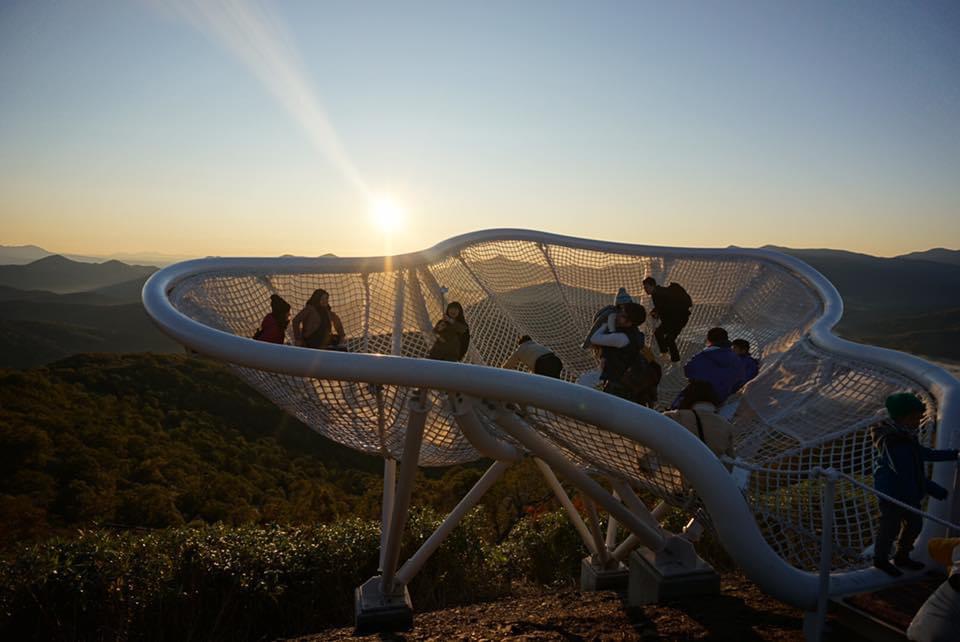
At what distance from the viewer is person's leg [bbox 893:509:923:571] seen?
332cm

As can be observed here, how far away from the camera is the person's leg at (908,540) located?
332 centimetres

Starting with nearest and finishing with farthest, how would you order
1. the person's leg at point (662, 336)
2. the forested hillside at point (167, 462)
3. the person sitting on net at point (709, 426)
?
the person sitting on net at point (709, 426) < the person's leg at point (662, 336) < the forested hillside at point (167, 462)

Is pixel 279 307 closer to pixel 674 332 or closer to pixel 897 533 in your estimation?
pixel 674 332

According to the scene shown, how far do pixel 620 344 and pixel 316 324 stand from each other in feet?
8.18

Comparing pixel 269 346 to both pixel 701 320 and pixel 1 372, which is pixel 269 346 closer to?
pixel 701 320

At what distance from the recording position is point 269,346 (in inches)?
130

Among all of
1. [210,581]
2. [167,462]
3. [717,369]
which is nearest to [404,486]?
[717,369]

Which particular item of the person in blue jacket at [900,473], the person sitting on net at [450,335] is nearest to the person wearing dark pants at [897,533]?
the person in blue jacket at [900,473]

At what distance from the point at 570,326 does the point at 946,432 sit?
4.34 m

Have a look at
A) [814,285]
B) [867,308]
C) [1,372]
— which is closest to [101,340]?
[1,372]

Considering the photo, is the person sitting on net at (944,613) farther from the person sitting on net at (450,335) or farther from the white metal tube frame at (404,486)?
the person sitting on net at (450,335)

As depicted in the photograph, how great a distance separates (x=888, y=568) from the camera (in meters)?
3.30

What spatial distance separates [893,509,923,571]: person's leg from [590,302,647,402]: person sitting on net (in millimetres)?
1942

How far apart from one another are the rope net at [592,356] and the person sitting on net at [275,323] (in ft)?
0.46
